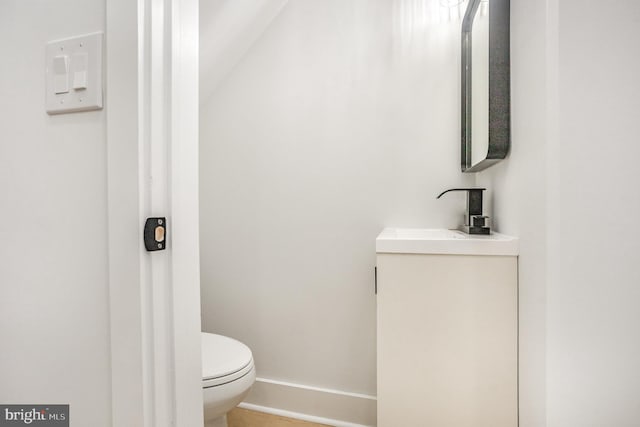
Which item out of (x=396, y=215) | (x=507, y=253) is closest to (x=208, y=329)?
(x=396, y=215)

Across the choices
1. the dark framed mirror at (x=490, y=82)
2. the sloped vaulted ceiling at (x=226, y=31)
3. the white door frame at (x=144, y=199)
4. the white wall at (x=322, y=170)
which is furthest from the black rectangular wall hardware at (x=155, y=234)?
the sloped vaulted ceiling at (x=226, y=31)

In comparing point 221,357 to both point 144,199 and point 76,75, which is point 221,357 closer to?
point 144,199

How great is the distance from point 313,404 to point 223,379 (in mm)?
690

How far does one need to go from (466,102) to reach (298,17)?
93 cm

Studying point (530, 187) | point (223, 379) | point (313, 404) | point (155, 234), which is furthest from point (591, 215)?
point (313, 404)

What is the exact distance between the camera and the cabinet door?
3.78 feet

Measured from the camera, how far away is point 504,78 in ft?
4.02

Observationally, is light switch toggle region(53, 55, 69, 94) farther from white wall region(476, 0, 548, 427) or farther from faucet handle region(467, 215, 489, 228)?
faucet handle region(467, 215, 489, 228)

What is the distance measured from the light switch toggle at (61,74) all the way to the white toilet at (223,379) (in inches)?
38.6

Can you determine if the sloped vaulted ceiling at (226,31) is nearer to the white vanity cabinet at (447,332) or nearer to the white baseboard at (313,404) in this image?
the white vanity cabinet at (447,332)

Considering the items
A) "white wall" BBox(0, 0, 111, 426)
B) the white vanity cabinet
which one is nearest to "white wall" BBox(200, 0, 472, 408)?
the white vanity cabinet

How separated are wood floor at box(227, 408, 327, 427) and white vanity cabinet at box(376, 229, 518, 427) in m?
0.65

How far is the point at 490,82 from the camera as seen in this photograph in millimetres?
1245

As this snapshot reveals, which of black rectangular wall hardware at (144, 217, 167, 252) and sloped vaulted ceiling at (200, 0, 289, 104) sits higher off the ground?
sloped vaulted ceiling at (200, 0, 289, 104)
